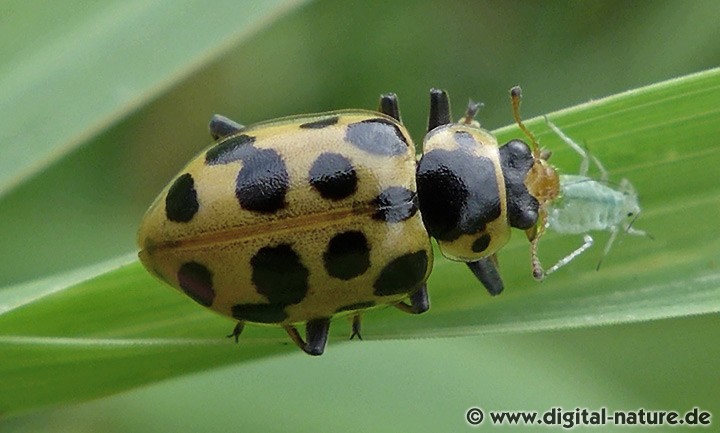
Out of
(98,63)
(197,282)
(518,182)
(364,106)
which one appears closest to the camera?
(197,282)

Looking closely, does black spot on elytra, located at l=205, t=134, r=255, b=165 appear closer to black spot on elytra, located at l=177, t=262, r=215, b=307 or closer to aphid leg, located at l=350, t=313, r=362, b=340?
black spot on elytra, located at l=177, t=262, r=215, b=307

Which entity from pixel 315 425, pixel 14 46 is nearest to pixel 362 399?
pixel 315 425

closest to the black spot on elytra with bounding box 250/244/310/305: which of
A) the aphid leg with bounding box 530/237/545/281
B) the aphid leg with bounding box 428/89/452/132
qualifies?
the aphid leg with bounding box 530/237/545/281

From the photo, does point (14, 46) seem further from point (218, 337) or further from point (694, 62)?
point (694, 62)

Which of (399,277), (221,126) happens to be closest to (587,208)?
(399,277)

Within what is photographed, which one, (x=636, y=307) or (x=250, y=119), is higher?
(x=250, y=119)

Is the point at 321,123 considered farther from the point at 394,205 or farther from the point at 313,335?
the point at 313,335

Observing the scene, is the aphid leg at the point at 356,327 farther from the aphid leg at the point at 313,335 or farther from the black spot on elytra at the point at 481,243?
the black spot on elytra at the point at 481,243
